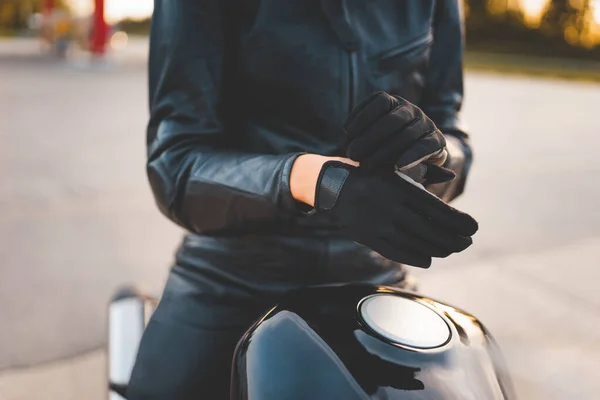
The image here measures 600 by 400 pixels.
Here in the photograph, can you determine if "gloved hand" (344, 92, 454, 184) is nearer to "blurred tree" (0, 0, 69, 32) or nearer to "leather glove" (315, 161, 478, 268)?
"leather glove" (315, 161, 478, 268)

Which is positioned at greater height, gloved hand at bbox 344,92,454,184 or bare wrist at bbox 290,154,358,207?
gloved hand at bbox 344,92,454,184

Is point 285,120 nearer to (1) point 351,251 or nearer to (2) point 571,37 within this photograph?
(1) point 351,251

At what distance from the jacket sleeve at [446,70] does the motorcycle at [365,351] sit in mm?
579

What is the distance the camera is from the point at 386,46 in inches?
46.3

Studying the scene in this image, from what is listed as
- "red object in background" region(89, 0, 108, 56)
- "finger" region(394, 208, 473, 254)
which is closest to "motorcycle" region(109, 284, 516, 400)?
"finger" region(394, 208, 473, 254)

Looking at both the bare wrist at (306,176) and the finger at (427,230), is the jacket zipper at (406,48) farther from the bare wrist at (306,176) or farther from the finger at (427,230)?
the finger at (427,230)

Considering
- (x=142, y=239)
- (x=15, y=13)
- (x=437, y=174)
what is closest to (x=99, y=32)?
(x=142, y=239)

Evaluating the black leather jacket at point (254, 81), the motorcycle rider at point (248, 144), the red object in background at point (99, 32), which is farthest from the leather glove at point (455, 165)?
the red object in background at point (99, 32)

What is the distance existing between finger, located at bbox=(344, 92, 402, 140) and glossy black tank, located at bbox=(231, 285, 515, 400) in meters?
0.25

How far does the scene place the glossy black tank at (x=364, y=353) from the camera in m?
0.75

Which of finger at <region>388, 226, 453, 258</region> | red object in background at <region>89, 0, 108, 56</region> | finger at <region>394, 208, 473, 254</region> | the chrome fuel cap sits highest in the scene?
finger at <region>394, 208, 473, 254</region>

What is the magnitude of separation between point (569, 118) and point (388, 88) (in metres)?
7.58

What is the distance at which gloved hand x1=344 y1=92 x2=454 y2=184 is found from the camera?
0.79 meters

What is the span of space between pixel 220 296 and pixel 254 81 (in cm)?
42
